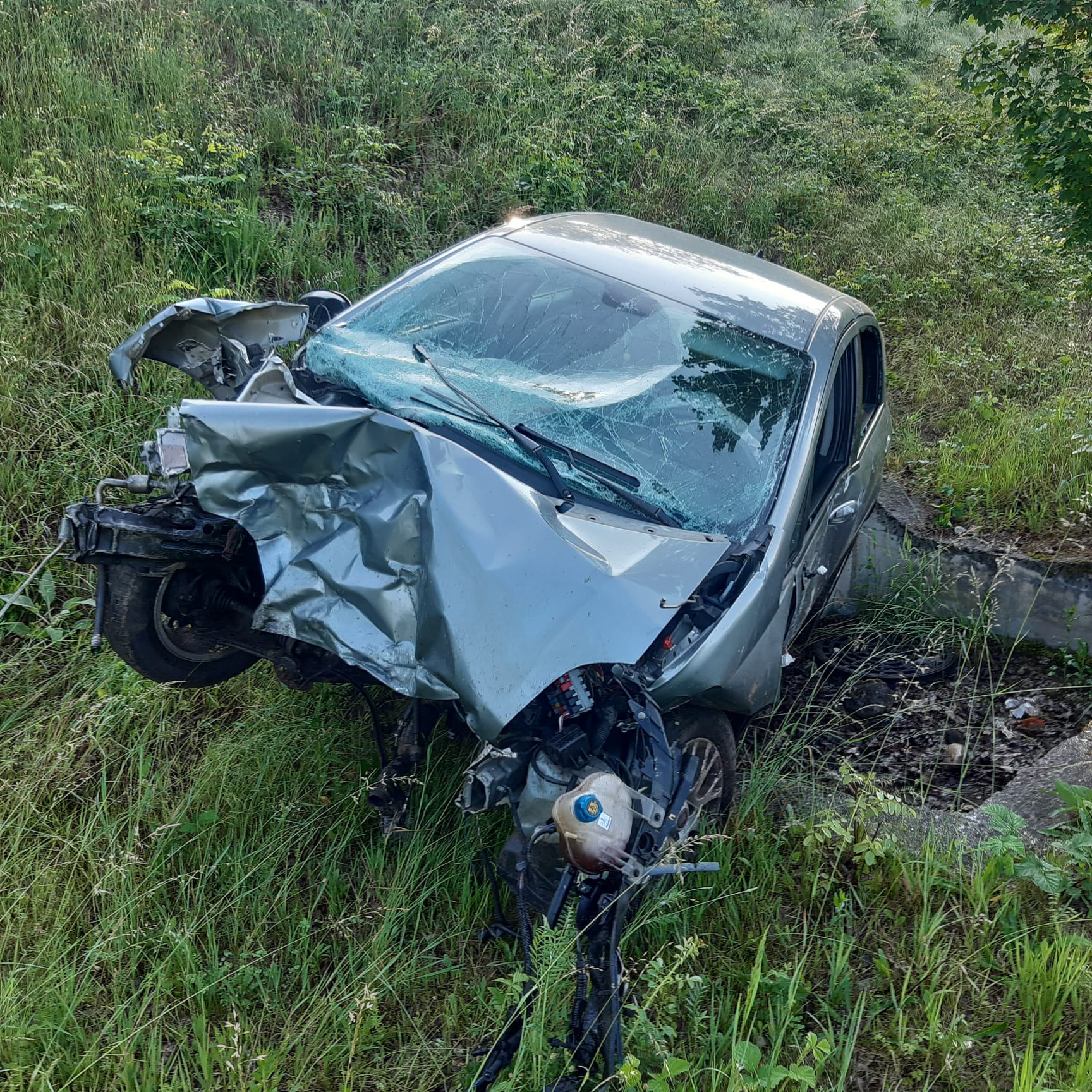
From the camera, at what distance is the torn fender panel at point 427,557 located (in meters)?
2.28

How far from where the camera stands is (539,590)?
234 centimetres

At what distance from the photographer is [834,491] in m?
3.56

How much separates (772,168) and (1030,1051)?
8.08 metres

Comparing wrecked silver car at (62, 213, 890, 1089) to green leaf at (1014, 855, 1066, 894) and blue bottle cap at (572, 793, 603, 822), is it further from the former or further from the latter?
green leaf at (1014, 855, 1066, 894)

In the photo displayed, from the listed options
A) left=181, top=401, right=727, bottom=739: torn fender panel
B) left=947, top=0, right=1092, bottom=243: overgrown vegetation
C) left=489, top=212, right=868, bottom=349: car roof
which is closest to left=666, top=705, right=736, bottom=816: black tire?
left=181, top=401, right=727, bottom=739: torn fender panel

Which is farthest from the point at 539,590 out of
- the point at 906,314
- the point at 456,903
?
the point at 906,314

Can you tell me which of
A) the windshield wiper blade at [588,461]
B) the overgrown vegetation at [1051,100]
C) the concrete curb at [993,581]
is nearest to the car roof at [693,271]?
the windshield wiper blade at [588,461]

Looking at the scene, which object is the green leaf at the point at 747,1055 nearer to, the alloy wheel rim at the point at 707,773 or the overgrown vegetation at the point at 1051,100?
the alloy wheel rim at the point at 707,773

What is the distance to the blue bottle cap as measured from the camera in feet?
6.93

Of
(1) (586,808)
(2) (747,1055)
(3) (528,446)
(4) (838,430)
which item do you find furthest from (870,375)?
(2) (747,1055)

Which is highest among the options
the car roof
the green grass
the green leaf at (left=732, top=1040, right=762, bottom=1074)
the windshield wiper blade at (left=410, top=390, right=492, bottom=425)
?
the car roof

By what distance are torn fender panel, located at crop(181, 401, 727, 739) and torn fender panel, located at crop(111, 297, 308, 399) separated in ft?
2.65

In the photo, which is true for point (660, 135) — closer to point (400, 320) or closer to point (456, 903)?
point (400, 320)

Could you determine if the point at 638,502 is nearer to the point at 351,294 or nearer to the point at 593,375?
the point at 593,375
